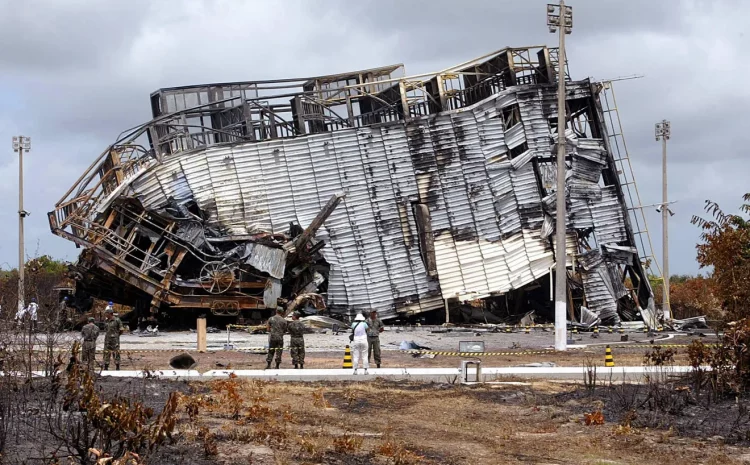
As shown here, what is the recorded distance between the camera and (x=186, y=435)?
476 inches

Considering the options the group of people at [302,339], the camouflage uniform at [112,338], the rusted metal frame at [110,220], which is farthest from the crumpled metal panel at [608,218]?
the camouflage uniform at [112,338]

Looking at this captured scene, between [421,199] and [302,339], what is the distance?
710 inches

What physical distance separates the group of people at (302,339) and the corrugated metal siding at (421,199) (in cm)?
1548

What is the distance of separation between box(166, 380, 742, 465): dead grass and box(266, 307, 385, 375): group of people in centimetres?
273

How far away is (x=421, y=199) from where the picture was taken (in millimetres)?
39156

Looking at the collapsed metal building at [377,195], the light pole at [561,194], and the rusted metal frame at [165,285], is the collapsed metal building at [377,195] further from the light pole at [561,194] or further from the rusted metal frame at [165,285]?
the light pole at [561,194]

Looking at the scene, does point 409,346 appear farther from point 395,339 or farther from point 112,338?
point 112,338

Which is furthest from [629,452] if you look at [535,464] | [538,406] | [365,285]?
[365,285]

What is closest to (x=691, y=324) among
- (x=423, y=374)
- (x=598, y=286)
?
(x=598, y=286)

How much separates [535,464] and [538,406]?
4671mm

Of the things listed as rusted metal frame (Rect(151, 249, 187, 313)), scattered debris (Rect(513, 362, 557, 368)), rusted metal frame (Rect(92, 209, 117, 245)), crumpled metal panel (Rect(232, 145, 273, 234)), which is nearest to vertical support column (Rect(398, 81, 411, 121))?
crumpled metal panel (Rect(232, 145, 273, 234))

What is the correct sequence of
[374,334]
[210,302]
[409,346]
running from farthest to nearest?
1. [210,302]
2. [409,346]
3. [374,334]

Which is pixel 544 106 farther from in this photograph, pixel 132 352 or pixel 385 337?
pixel 132 352

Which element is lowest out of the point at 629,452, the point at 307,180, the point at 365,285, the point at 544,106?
the point at 629,452
